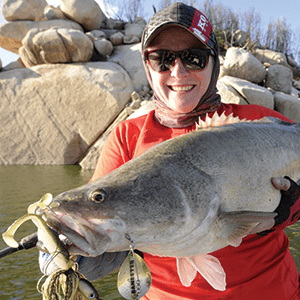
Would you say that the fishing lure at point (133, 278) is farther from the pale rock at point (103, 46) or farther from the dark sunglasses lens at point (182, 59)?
the pale rock at point (103, 46)

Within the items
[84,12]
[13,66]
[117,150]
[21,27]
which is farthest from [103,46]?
[117,150]

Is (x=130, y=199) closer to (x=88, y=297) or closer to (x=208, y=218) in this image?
(x=208, y=218)

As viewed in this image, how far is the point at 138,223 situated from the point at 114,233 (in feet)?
0.33

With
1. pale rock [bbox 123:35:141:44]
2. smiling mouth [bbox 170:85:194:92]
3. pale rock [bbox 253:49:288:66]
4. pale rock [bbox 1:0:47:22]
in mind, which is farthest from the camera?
pale rock [bbox 253:49:288:66]

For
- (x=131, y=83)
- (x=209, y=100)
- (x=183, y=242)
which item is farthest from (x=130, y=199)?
(x=131, y=83)

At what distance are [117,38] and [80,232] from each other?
17318 millimetres

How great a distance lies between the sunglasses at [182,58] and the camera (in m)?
1.98

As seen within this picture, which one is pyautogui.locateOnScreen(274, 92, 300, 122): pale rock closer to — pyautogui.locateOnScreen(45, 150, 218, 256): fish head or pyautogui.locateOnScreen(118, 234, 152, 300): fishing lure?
pyautogui.locateOnScreen(45, 150, 218, 256): fish head

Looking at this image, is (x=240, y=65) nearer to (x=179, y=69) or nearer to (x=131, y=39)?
(x=131, y=39)

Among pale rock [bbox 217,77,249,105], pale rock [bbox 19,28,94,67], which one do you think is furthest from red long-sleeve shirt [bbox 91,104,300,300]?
pale rock [bbox 19,28,94,67]

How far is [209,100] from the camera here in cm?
217

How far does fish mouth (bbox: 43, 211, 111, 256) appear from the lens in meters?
1.05

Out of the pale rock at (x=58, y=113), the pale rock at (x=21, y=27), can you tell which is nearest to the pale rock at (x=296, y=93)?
the pale rock at (x=58, y=113)

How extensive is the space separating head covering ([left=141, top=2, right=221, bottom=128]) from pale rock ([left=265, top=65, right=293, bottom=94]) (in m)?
13.1
